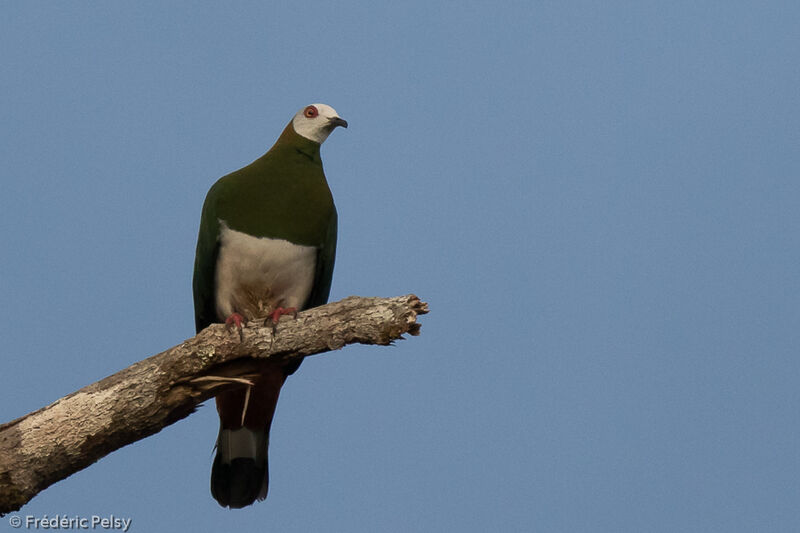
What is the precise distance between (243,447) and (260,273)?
83 cm

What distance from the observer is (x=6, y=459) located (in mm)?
3588

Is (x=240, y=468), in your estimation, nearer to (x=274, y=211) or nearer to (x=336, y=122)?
(x=274, y=211)

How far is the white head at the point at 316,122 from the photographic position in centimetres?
467

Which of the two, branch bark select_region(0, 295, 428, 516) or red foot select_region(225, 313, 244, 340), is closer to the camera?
branch bark select_region(0, 295, 428, 516)

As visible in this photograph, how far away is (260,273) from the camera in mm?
4254

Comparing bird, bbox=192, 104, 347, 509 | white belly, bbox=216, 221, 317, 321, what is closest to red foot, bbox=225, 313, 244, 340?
bird, bbox=192, 104, 347, 509

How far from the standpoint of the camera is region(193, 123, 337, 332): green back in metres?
4.23

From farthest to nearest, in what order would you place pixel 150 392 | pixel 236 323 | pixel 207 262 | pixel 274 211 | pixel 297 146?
1. pixel 297 146
2. pixel 207 262
3. pixel 274 211
4. pixel 236 323
5. pixel 150 392

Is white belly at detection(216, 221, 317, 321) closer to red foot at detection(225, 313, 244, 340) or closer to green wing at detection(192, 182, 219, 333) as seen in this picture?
green wing at detection(192, 182, 219, 333)

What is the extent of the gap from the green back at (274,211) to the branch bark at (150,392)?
61cm

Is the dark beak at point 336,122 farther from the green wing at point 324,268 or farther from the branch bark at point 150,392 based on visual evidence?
the branch bark at point 150,392

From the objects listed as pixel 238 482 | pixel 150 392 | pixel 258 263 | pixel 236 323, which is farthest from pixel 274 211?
pixel 238 482

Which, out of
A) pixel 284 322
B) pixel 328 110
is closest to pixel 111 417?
pixel 284 322

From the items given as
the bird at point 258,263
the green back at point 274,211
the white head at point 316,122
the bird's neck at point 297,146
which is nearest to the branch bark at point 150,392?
the bird at point 258,263
